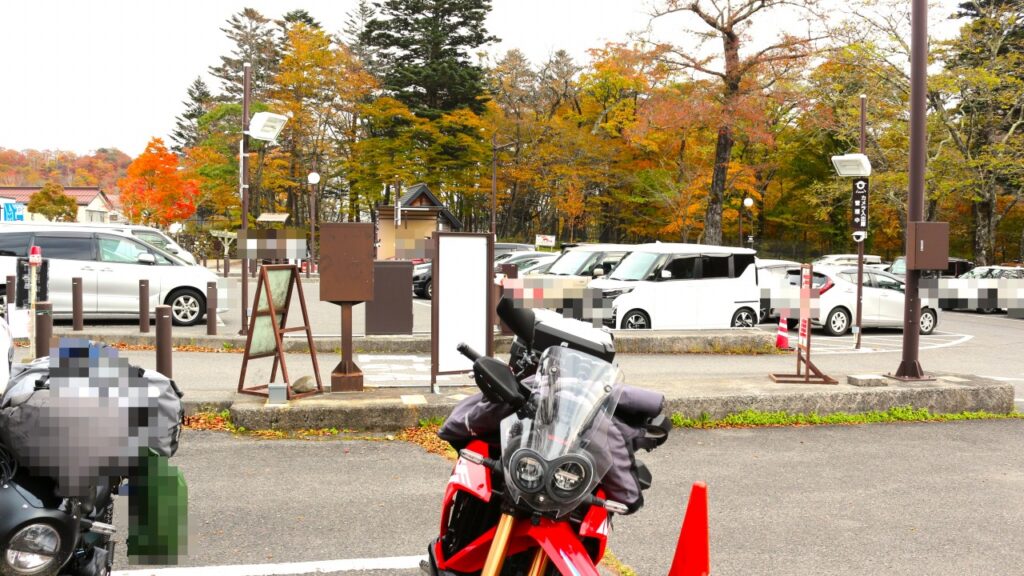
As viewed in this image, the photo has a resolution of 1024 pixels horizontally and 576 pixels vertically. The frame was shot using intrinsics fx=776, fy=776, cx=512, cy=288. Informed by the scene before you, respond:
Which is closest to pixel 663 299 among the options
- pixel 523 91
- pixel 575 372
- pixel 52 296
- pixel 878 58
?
pixel 52 296

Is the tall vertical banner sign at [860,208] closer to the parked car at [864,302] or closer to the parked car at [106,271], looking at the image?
the parked car at [864,302]

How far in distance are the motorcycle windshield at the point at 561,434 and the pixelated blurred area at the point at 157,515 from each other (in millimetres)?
1125

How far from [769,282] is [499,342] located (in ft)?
23.6

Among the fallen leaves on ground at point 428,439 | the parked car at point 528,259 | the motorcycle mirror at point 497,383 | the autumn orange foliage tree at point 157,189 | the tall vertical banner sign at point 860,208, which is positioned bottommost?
the fallen leaves on ground at point 428,439

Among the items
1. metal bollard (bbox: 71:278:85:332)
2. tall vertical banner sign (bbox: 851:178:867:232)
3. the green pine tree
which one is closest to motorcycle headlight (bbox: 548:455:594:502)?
metal bollard (bbox: 71:278:85:332)

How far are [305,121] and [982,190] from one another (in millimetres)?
32707

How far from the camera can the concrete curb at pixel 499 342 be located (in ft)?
40.2

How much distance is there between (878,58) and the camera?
106 feet

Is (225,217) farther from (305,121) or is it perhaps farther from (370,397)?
(370,397)

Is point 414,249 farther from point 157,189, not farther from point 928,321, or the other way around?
point 157,189

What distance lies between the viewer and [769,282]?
1636 cm

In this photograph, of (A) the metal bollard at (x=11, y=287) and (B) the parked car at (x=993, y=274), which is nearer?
(A) the metal bollard at (x=11, y=287)

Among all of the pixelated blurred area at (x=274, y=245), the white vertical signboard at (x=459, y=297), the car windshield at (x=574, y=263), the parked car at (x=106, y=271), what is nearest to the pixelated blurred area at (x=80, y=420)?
the white vertical signboard at (x=459, y=297)

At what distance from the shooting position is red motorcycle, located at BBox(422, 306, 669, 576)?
222cm
